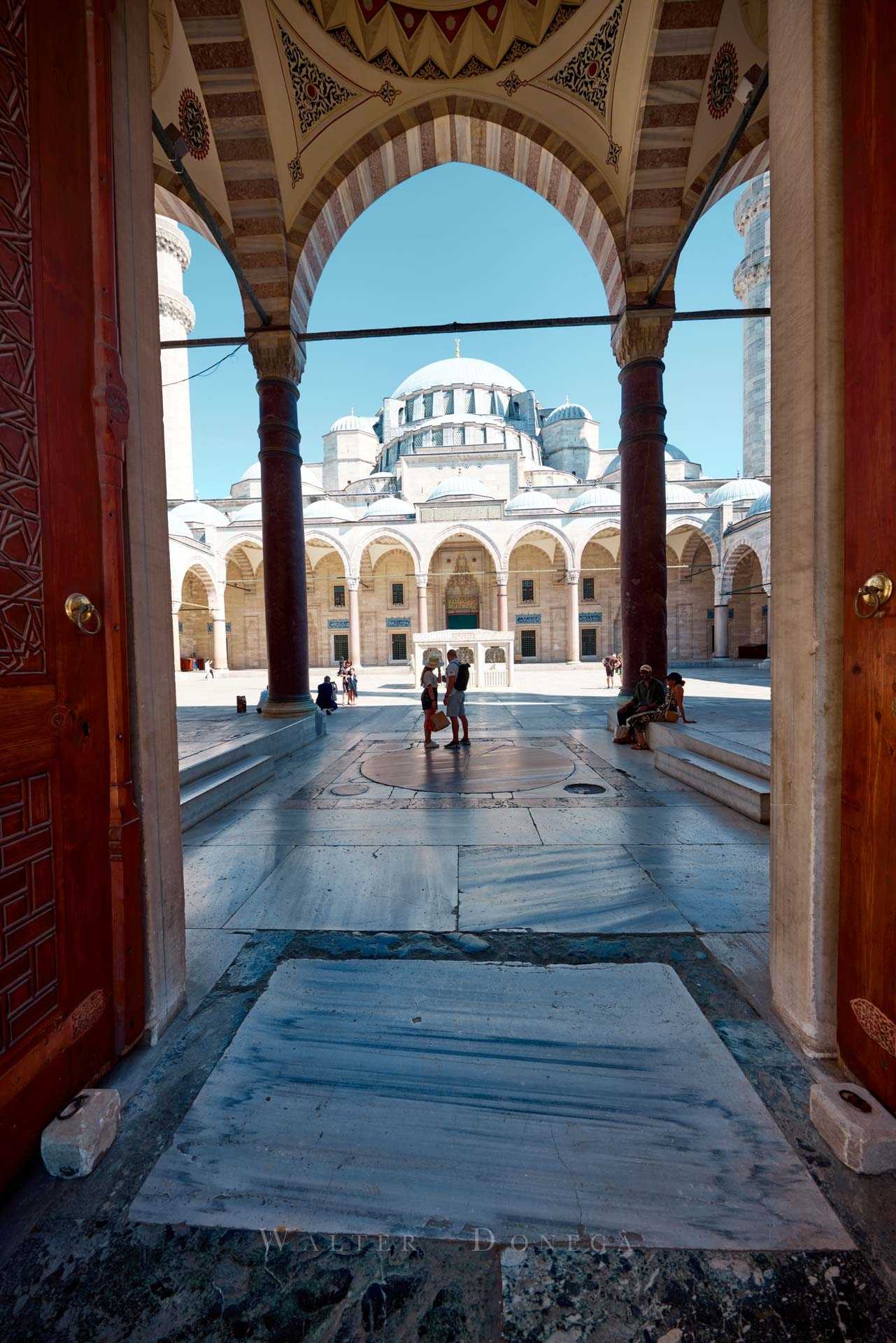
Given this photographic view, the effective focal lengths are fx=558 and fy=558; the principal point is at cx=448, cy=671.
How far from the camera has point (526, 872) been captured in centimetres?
285

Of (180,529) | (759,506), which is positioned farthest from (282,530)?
(759,506)

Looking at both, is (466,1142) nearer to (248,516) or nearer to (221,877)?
(221,877)

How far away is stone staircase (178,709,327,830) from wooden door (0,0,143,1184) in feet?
4.95

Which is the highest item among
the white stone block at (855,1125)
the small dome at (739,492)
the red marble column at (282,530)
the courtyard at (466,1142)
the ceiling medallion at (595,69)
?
the small dome at (739,492)

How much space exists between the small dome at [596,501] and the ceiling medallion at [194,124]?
2018 centimetres

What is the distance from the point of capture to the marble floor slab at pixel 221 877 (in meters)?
2.50

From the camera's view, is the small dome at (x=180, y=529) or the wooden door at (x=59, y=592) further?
the small dome at (x=180, y=529)

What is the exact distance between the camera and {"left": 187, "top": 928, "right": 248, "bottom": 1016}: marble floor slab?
194cm

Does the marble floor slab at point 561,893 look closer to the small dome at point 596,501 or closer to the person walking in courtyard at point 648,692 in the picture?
the person walking in courtyard at point 648,692

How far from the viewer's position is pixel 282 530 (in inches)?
272

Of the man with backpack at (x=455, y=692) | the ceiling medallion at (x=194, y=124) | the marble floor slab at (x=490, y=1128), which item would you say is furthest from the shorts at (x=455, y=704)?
the ceiling medallion at (x=194, y=124)

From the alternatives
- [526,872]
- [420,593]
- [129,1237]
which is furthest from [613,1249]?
[420,593]

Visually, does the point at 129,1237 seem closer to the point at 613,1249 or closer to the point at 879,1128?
the point at 613,1249

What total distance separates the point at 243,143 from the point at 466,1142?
8305 mm
